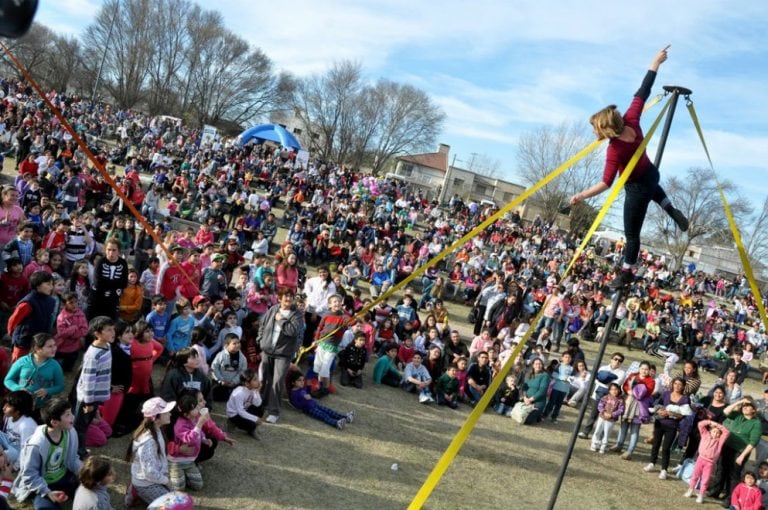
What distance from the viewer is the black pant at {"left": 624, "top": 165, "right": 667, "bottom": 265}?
3750mm

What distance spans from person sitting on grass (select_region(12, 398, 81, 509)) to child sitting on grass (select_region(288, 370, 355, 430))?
3.12 m

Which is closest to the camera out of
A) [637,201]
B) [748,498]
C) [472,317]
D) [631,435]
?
[637,201]

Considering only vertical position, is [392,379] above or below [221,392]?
above

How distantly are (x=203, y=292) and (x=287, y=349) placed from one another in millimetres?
2784

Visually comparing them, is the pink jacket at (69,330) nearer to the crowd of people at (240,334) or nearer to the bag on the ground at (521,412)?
the crowd of people at (240,334)

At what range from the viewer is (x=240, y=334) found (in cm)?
762

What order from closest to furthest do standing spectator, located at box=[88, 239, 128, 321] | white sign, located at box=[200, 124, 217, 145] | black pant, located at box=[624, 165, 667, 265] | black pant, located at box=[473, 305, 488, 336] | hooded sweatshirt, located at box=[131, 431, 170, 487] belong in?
black pant, located at box=[624, 165, 667, 265], hooded sweatshirt, located at box=[131, 431, 170, 487], standing spectator, located at box=[88, 239, 128, 321], black pant, located at box=[473, 305, 488, 336], white sign, located at box=[200, 124, 217, 145]

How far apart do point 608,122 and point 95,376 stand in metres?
4.46

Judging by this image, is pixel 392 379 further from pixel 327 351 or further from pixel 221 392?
pixel 221 392

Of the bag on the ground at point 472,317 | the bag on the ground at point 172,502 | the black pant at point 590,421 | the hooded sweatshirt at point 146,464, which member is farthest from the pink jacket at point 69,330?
the bag on the ground at point 472,317

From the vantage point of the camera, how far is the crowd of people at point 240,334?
16.1 feet

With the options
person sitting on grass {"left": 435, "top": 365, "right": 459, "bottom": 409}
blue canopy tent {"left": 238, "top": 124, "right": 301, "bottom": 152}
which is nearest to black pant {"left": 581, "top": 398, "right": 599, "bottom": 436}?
person sitting on grass {"left": 435, "top": 365, "right": 459, "bottom": 409}

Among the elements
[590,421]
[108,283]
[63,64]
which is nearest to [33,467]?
[108,283]

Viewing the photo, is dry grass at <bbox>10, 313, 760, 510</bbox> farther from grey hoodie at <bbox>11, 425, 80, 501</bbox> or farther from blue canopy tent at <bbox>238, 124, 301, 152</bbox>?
blue canopy tent at <bbox>238, 124, 301, 152</bbox>
